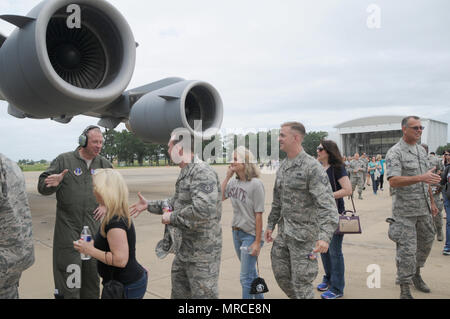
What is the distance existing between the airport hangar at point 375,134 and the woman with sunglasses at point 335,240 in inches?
2239

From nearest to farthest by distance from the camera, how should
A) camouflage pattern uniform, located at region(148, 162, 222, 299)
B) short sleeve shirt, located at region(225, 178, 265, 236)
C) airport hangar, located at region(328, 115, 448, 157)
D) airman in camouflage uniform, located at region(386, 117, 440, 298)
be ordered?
camouflage pattern uniform, located at region(148, 162, 222, 299) < short sleeve shirt, located at region(225, 178, 265, 236) < airman in camouflage uniform, located at region(386, 117, 440, 298) < airport hangar, located at region(328, 115, 448, 157)

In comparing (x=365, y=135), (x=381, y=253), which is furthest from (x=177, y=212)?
(x=365, y=135)

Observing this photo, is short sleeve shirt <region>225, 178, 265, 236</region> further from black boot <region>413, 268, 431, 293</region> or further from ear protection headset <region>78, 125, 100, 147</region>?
black boot <region>413, 268, 431, 293</region>

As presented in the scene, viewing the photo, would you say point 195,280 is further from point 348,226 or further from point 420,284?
point 420,284

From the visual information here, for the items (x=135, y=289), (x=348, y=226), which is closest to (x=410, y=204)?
(x=348, y=226)

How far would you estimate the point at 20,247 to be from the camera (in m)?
2.15

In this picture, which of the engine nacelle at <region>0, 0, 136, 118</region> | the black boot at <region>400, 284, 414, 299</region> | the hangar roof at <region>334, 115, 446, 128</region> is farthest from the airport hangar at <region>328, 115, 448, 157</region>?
the black boot at <region>400, 284, 414, 299</region>

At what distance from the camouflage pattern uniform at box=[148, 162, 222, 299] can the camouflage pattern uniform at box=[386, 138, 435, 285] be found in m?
2.08

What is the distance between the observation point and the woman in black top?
2.09 m

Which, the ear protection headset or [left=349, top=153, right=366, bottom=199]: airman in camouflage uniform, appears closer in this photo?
the ear protection headset

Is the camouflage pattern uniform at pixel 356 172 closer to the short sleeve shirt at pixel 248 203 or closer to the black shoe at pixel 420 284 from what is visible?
the black shoe at pixel 420 284

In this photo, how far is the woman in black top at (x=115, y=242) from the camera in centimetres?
209

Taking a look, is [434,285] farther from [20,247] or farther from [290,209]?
[20,247]
